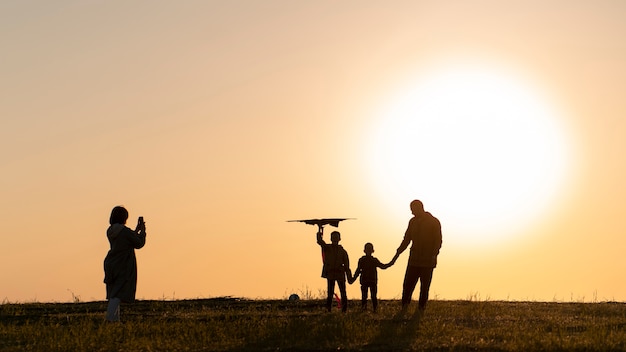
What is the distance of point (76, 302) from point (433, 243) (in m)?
10.8

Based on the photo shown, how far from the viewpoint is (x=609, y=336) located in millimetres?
17938

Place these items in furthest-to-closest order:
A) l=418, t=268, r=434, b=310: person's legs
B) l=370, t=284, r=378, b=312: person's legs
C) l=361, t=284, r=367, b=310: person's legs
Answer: l=361, t=284, r=367, b=310: person's legs, l=370, t=284, r=378, b=312: person's legs, l=418, t=268, r=434, b=310: person's legs

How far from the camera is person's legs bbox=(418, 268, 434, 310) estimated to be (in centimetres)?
2359

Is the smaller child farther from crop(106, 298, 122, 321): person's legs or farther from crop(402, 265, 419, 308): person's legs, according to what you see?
crop(106, 298, 122, 321): person's legs

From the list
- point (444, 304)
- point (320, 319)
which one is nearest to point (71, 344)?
point (320, 319)

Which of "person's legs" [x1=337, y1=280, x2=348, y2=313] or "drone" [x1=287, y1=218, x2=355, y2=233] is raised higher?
"drone" [x1=287, y1=218, x2=355, y2=233]

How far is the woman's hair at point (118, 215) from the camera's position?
2147cm

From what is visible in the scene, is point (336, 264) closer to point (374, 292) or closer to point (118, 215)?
point (374, 292)

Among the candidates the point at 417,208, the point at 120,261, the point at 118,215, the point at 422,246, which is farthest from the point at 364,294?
the point at 118,215

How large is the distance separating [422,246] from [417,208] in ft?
2.79

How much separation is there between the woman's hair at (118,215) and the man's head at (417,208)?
6.09 meters

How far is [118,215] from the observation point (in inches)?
846

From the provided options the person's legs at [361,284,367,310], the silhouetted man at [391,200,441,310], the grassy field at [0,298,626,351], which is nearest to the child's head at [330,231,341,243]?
the person's legs at [361,284,367,310]

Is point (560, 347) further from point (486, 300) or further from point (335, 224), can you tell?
point (486, 300)
